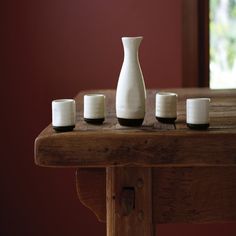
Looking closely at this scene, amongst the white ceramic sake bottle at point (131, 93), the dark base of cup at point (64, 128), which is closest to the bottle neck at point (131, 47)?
the white ceramic sake bottle at point (131, 93)

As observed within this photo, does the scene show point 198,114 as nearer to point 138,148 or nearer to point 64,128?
point 138,148

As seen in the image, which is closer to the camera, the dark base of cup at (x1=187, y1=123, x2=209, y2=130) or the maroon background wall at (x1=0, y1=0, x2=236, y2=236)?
the dark base of cup at (x1=187, y1=123, x2=209, y2=130)

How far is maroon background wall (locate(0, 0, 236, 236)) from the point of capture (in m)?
2.58

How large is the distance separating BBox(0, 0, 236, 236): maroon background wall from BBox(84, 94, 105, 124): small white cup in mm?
1276

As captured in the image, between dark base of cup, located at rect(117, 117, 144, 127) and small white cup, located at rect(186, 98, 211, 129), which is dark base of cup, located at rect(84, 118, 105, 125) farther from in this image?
small white cup, located at rect(186, 98, 211, 129)

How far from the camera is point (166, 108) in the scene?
131cm

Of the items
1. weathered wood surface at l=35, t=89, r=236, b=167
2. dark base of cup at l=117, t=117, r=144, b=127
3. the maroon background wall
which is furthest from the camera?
the maroon background wall

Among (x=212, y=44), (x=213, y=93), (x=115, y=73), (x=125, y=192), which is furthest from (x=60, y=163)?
(x=212, y=44)

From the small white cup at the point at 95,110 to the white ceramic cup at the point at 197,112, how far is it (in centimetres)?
21

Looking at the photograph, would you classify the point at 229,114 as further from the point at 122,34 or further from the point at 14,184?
the point at 14,184

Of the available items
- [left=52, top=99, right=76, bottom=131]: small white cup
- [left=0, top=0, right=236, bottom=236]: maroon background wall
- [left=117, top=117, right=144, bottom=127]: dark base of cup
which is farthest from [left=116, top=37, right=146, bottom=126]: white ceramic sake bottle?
[left=0, top=0, right=236, bottom=236]: maroon background wall

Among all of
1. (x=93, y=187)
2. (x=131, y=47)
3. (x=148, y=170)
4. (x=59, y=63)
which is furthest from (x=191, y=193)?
(x=59, y=63)

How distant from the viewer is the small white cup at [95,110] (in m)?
1.32

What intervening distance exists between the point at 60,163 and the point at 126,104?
20cm
